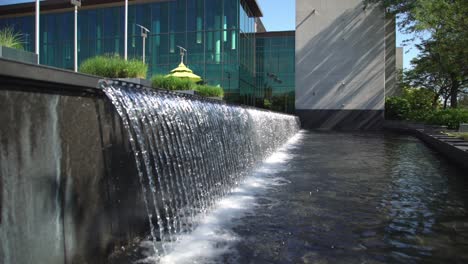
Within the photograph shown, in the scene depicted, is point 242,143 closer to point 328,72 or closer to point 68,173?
point 68,173

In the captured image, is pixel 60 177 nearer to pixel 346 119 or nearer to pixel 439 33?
pixel 439 33

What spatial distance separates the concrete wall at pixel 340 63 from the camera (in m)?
28.1

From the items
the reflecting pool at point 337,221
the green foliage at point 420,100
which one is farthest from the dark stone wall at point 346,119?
the reflecting pool at point 337,221

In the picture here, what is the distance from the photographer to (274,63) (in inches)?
1312

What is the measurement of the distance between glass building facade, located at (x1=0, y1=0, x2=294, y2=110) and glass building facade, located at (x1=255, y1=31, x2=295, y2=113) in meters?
3.06

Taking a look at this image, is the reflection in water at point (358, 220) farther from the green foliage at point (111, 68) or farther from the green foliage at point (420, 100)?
the green foliage at point (420, 100)

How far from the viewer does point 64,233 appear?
2.48 metres

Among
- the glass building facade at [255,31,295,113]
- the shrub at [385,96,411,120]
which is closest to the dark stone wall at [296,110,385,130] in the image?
the shrub at [385,96,411,120]

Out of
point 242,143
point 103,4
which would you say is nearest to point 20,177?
point 242,143

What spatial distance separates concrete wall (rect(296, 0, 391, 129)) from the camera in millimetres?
28141

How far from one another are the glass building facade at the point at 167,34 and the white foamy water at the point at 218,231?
59.9ft

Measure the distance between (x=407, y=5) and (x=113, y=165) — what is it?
27.0 meters

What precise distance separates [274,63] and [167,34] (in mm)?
11478

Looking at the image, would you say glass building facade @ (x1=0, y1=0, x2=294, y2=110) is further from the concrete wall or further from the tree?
the tree
